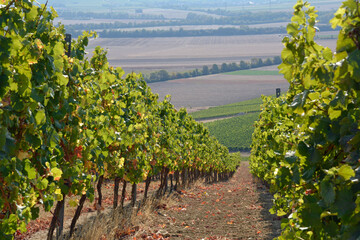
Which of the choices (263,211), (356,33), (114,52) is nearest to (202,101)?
(114,52)

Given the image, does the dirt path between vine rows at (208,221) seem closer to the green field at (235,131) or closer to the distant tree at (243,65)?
the green field at (235,131)

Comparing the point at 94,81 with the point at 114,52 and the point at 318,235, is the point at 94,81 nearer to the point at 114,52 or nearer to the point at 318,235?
the point at 318,235

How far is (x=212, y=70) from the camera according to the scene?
132 metres

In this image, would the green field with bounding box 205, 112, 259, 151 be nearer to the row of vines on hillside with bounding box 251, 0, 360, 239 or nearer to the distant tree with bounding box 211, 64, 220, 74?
the distant tree with bounding box 211, 64, 220, 74

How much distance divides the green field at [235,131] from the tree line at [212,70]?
31.6m

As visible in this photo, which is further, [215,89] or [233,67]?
[233,67]

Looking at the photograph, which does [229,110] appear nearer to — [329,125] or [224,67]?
[224,67]

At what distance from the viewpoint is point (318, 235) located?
3.49 meters

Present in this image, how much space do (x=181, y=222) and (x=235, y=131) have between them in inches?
2542

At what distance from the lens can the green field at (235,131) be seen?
71.3 metres

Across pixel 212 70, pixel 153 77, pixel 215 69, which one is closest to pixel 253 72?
pixel 215 69

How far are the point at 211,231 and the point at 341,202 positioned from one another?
27.5 feet

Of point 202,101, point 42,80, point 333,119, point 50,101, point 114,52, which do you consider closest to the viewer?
point 333,119

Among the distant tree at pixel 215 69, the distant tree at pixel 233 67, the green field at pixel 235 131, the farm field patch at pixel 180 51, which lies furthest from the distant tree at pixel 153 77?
the distant tree at pixel 233 67
